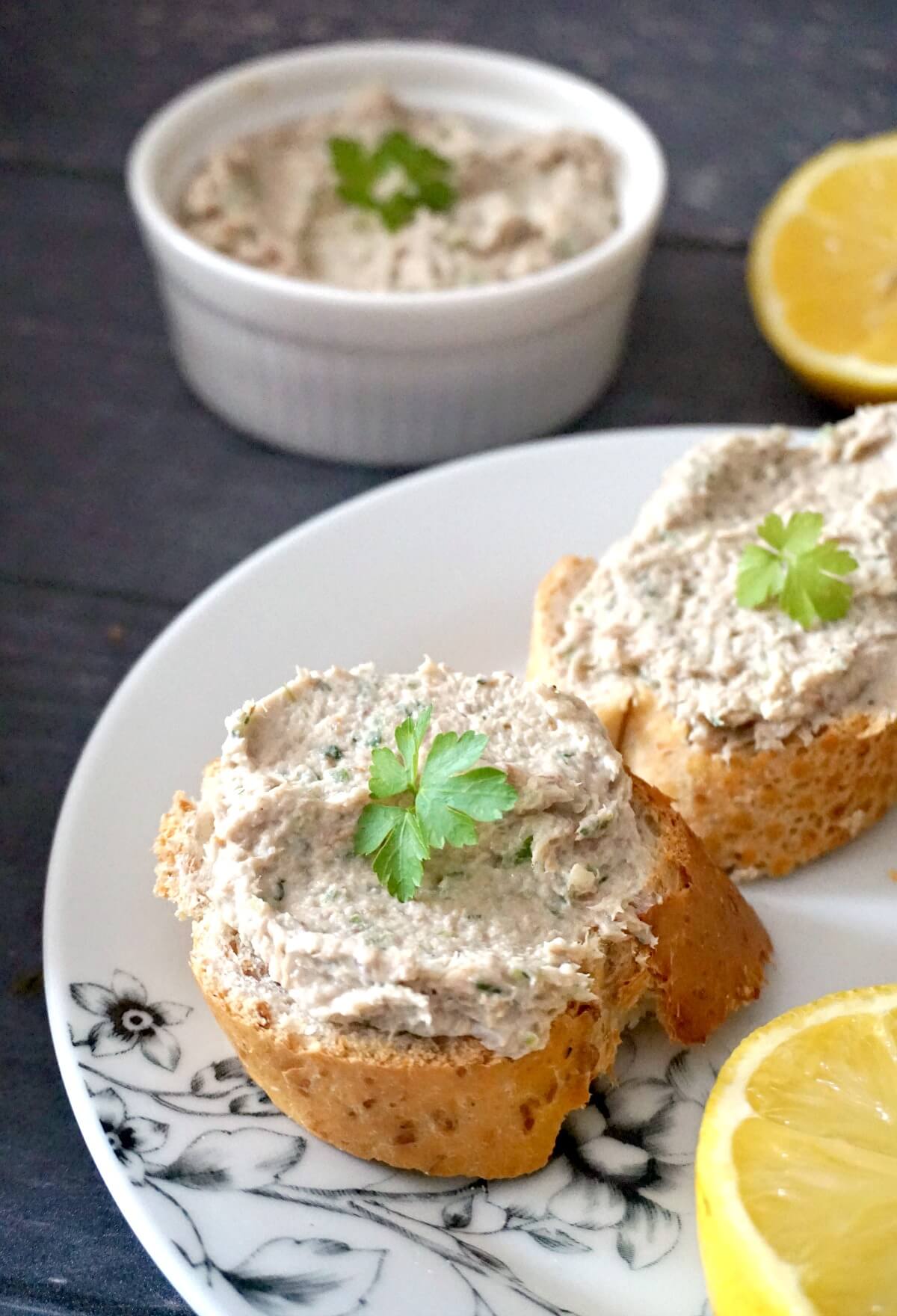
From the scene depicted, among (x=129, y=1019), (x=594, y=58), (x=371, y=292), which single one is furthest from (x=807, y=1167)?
(x=594, y=58)

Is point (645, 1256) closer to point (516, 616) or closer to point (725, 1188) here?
point (725, 1188)

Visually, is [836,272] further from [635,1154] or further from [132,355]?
[635,1154]

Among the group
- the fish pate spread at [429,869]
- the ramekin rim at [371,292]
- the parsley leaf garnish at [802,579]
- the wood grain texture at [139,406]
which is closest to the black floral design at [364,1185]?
the fish pate spread at [429,869]

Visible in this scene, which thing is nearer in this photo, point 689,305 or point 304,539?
point 304,539

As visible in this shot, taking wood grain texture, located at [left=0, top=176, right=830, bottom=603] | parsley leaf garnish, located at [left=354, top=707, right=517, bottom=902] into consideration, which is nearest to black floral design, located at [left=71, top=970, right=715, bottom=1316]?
parsley leaf garnish, located at [left=354, top=707, right=517, bottom=902]

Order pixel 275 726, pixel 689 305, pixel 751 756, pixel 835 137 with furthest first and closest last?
pixel 835 137
pixel 689 305
pixel 751 756
pixel 275 726

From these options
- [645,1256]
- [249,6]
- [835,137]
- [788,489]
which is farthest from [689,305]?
[645,1256]

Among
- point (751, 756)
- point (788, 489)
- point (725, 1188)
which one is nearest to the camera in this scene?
point (725, 1188)

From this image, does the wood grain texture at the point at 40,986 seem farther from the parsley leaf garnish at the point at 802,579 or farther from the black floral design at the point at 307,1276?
the parsley leaf garnish at the point at 802,579
